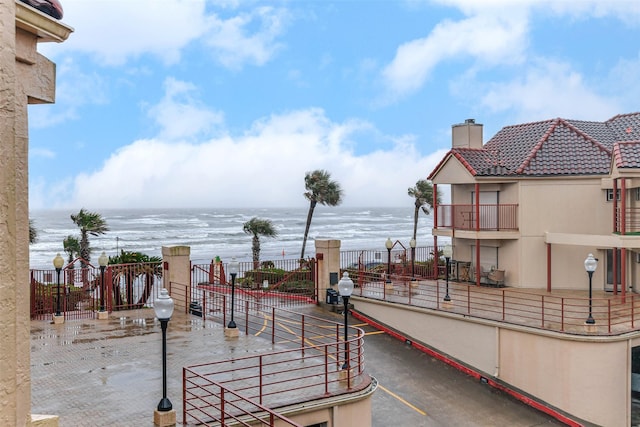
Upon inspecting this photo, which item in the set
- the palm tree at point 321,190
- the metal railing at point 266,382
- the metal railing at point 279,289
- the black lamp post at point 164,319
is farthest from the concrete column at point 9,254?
the palm tree at point 321,190

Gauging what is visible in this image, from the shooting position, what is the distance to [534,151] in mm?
25781

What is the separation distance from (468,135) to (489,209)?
4245 mm

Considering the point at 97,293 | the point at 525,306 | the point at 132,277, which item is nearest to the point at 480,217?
the point at 525,306

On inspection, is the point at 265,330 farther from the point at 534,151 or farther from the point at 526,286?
the point at 534,151

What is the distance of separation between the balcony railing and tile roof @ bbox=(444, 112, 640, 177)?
1615 millimetres

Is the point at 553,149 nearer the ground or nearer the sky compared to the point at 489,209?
nearer the sky

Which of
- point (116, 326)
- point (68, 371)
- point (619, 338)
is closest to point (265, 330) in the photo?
point (116, 326)

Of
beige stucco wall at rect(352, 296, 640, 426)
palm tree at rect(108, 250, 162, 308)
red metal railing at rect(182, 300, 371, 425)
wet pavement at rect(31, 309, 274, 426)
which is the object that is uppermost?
palm tree at rect(108, 250, 162, 308)

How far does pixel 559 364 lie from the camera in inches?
640

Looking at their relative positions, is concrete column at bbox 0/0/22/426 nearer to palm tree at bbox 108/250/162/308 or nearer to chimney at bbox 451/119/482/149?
palm tree at bbox 108/250/162/308

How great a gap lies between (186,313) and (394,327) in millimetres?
7736

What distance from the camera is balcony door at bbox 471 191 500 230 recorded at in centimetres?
2556

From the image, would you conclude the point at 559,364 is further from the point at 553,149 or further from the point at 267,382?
the point at 553,149

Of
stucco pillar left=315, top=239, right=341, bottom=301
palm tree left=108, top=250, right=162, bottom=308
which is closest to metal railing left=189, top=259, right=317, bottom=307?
stucco pillar left=315, top=239, right=341, bottom=301
